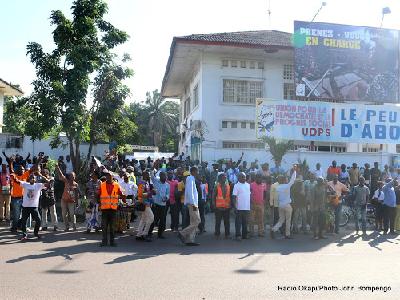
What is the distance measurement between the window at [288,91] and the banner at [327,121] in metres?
3.10

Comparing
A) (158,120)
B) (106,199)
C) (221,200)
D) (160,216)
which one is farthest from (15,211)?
(158,120)

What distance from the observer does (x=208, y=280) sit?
771cm

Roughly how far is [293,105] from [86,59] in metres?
9.68

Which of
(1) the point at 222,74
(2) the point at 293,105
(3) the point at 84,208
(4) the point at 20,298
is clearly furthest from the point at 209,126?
(4) the point at 20,298

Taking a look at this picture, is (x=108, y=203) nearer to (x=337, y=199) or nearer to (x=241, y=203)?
(x=241, y=203)

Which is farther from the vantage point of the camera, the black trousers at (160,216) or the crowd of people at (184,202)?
the black trousers at (160,216)

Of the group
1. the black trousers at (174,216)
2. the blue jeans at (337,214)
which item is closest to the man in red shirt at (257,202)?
the black trousers at (174,216)

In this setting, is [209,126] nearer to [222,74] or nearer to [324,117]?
[222,74]

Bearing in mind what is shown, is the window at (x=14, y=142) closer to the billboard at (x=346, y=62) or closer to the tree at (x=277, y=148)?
the tree at (x=277, y=148)

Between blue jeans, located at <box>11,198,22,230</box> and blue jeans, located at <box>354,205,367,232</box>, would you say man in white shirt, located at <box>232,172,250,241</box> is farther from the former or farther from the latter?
blue jeans, located at <box>11,198,22,230</box>

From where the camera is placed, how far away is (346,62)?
78.4 ft

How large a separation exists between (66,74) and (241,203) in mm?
8517

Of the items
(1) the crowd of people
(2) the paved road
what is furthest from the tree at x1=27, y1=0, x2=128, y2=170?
(2) the paved road

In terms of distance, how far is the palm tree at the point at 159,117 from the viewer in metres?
59.9
